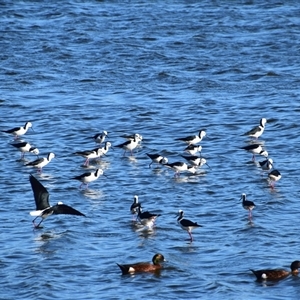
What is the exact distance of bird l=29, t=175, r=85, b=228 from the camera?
2039 centimetres

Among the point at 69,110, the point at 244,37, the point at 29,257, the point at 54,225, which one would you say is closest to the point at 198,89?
the point at 69,110

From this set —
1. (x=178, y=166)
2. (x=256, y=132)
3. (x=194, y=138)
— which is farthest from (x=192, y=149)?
(x=256, y=132)

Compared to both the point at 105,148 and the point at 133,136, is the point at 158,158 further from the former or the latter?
the point at 133,136

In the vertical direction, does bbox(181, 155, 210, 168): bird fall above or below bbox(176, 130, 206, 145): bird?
above

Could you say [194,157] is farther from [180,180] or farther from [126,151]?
[126,151]

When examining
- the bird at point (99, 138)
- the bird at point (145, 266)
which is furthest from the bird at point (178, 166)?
the bird at point (145, 266)

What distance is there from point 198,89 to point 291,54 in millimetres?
5363

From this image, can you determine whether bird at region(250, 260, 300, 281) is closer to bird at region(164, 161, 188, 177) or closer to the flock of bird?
the flock of bird

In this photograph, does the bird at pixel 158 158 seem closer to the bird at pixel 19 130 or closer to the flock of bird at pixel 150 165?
the flock of bird at pixel 150 165

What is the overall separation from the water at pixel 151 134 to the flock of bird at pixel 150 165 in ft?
0.64

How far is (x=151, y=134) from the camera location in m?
29.1

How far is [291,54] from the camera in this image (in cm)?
3700

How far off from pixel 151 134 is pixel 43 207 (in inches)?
338

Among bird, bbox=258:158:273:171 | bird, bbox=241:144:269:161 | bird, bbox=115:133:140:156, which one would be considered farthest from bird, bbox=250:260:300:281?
bird, bbox=115:133:140:156
